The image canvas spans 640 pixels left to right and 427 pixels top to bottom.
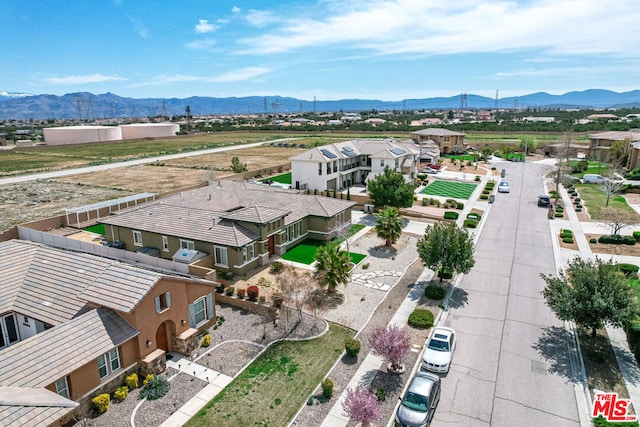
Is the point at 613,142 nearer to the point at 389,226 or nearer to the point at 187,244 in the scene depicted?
the point at 389,226

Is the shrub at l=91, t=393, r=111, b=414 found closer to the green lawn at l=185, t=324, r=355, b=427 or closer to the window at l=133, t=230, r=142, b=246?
the green lawn at l=185, t=324, r=355, b=427

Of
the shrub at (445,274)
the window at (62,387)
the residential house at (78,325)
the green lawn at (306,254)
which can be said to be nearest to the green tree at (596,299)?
the shrub at (445,274)

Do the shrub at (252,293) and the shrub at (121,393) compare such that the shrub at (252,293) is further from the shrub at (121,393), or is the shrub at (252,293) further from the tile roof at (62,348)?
the shrub at (121,393)

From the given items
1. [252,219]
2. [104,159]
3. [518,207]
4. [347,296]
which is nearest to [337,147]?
[518,207]

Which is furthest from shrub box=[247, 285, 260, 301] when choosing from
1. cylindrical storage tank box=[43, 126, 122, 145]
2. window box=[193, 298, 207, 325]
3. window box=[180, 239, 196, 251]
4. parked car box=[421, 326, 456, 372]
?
cylindrical storage tank box=[43, 126, 122, 145]

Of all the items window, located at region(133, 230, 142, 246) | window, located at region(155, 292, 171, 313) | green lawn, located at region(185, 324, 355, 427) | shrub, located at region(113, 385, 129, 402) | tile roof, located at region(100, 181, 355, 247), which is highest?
tile roof, located at region(100, 181, 355, 247)
